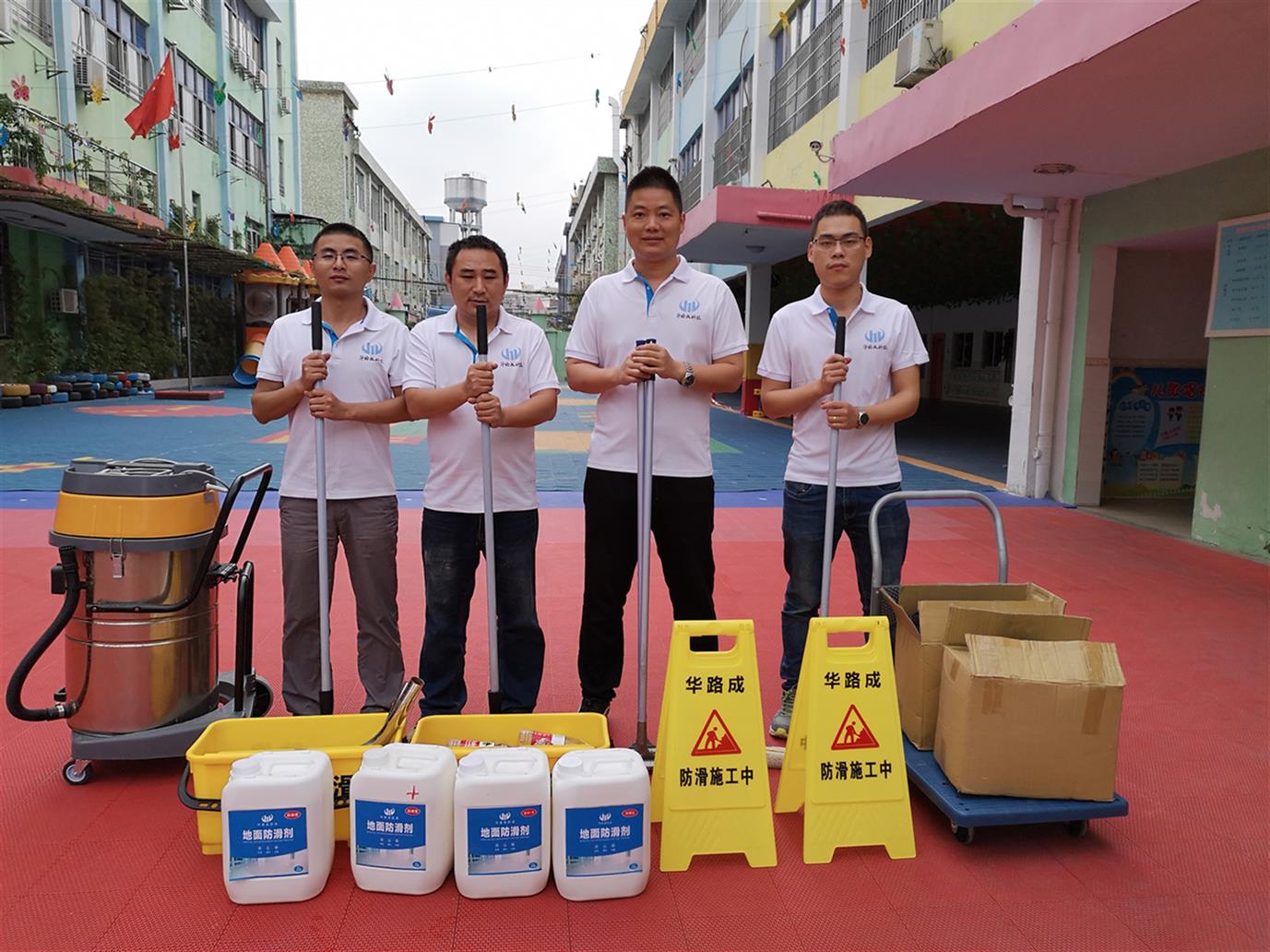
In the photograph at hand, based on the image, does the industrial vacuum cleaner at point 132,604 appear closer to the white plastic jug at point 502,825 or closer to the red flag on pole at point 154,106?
the white plastic jug at point 502,825

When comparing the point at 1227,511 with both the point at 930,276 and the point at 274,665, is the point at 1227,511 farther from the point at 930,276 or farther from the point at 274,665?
the point at 930,276

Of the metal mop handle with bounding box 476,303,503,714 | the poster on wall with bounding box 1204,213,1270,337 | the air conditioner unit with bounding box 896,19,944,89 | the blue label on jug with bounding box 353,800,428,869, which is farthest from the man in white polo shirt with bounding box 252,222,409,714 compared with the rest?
the air conditioner unit with bounding box 896,19,944,89

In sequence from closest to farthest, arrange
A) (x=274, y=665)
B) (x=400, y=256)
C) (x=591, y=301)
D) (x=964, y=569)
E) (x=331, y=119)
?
(x=591, y=301) → (x=274, y=665) → (x=964, y=569) → (x=331, y=119) → (x=400, y=256)

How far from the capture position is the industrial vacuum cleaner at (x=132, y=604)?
2.56m

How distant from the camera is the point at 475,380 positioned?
8.71 feet

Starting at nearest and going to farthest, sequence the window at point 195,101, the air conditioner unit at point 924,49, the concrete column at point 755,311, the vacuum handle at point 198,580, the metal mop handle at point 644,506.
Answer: the vacuum handle at point 198,580
the metal mop handle at point 644,506
the air conditioner unit at point 924,49
the concrete column at point 755,311
the window at point 195,101

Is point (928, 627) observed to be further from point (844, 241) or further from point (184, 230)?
point (184, 230)

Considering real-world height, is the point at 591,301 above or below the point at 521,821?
above

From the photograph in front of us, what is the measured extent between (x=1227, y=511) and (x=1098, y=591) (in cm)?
190

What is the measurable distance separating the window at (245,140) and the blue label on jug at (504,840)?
2800 centimetres

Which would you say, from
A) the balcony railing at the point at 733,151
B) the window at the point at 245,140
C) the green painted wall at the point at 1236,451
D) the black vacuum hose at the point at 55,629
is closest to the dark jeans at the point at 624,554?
the black vacuum hose at the point at 55,629

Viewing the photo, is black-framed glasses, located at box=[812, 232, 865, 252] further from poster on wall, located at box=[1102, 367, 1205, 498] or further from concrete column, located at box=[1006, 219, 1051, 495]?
poster on wall, located at box=[1102, 367, 1205, 498]

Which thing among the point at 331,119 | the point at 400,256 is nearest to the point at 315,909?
the point at 331,119

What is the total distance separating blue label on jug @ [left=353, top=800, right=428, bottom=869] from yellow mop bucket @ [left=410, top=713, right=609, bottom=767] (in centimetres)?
33
